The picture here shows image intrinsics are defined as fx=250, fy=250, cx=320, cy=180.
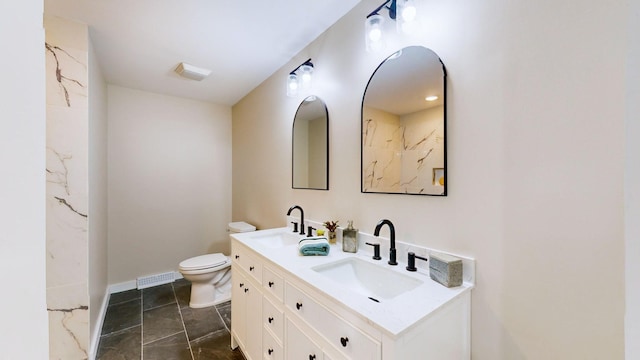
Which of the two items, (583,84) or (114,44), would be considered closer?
(583,84)

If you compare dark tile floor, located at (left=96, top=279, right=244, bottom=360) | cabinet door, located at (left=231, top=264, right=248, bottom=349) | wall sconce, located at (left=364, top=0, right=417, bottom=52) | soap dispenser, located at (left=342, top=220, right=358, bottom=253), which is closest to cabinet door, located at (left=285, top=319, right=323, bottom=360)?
soap dispenser, located at (left=342, top=220, right=358, bottom=253)

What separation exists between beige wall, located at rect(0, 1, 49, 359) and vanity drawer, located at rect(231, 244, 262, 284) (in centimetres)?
129

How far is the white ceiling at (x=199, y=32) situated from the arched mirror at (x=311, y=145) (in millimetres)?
548

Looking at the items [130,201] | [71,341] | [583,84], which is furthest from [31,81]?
[130,201]

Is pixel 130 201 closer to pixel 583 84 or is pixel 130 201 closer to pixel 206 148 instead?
pixel 206 148

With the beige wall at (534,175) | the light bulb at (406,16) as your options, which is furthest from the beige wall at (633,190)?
the light bulb at (406,16)

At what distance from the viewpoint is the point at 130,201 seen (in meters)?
2.97

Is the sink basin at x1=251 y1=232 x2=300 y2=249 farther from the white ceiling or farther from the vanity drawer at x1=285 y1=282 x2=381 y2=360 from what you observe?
the white ceiling

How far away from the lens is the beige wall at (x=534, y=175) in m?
0.77

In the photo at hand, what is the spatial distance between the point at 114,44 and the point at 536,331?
3160mm

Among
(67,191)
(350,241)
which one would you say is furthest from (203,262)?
(350,241)

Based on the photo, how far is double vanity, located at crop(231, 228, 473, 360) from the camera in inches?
32.0

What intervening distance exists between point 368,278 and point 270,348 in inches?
26.3

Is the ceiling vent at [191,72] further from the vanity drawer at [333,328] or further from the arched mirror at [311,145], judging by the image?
the vanity drawer at [333,328]
